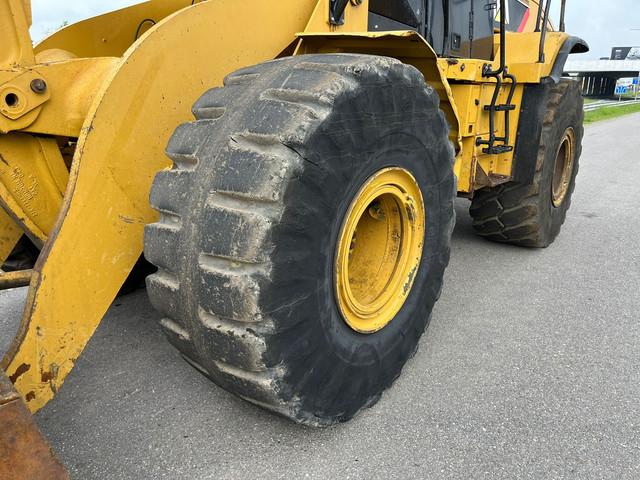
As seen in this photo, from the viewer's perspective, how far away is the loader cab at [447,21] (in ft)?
9.84

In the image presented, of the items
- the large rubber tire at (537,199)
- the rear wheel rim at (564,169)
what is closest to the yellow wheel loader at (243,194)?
the large rubber tire at (537,199)

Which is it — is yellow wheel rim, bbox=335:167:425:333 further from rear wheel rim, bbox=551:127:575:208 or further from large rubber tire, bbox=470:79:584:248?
rear wheel rim, bbox=551:127:575:208

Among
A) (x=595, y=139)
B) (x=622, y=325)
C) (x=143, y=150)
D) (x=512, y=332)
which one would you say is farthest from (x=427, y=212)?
(x=595, y=139)

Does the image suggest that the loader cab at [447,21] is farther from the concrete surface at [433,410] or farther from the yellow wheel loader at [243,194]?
the concrete surface at [433,410]

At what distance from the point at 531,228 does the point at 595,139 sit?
33.6ft

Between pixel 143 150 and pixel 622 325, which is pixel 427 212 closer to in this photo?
pixel 143 150

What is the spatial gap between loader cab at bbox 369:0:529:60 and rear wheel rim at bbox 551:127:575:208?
1334mm

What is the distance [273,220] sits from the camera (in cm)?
164

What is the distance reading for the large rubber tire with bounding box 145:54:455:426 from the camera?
1.67 m

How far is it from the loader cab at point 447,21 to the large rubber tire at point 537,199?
2.22 ft

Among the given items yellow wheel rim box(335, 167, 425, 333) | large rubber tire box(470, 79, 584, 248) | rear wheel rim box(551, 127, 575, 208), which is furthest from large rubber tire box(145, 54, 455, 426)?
rear wheel rim box(551, 127, 575, 208)

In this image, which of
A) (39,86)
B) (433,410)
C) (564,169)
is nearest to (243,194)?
(39,86)

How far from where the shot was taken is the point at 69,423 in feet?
7.48

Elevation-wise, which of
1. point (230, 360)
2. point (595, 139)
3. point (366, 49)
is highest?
point (366, 49)
